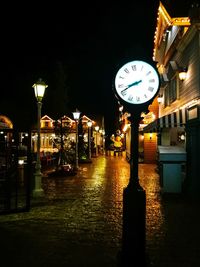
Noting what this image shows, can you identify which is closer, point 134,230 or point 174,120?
point 134,230

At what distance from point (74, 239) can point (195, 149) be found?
19.4 feet

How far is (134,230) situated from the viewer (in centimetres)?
495

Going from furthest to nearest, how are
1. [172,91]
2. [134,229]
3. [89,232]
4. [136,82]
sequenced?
[172,91] → [89,232] → [136,82] → [134,229]

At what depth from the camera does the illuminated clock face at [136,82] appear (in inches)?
209

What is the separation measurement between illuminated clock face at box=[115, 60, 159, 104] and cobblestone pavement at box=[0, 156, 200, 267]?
2.62 meters

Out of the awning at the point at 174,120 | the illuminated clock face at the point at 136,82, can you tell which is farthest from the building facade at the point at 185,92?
the illuminated clock face at the point at 136,82

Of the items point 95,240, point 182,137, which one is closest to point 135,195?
point 95,240

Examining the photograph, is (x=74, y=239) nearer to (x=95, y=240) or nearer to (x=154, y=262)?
(x=95, y=240)

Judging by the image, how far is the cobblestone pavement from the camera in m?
5.61

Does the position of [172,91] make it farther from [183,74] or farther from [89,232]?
[89,232]

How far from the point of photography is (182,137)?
18.6m

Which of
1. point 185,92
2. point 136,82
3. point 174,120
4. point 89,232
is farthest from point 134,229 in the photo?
point 185,92

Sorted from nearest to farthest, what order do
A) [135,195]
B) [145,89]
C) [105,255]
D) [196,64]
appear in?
[135,195] < [145,89] < [105,255] < [196,64]

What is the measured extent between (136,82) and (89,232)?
3526mm
